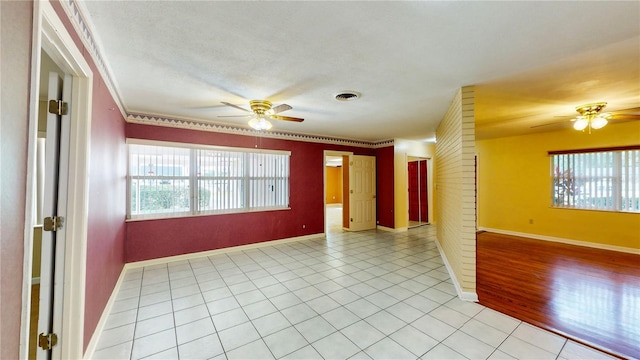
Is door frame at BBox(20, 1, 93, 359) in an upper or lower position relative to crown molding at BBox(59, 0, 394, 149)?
lower

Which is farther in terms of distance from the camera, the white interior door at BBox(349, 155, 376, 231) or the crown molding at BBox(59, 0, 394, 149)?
the white interior door at BBox(349, 155, 376, 231)

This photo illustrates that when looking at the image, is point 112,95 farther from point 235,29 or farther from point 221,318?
point 221,318

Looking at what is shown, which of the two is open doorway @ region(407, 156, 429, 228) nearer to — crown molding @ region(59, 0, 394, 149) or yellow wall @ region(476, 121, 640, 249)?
yellow wall @ region(476, 121, 640, 249)

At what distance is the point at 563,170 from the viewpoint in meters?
5.38

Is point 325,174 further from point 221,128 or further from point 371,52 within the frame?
point 371,52

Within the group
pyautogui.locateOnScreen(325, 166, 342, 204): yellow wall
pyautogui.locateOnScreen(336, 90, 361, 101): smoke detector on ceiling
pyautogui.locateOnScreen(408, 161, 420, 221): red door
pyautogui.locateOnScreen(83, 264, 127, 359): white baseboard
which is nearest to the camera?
pyautogui.locateOnScreen(83, 264, 127, 359): white baseboard

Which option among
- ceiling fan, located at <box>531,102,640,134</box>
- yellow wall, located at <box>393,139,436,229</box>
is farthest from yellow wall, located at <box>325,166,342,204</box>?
ceiling fan, located at <box>531,102,640,134</box>

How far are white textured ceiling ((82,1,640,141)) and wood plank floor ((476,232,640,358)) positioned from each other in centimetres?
247

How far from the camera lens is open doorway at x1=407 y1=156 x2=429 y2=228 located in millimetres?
7535

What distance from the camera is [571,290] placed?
3.03 metres

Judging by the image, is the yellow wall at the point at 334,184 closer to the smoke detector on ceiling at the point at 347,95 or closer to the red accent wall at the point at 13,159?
the smoke detector on ceiling at the point at 347,95

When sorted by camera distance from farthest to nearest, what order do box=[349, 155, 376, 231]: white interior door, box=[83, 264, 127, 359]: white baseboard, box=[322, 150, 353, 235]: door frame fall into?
box=[349, 155, 376, 231]: white interior door < box=[322, 150, 353, 235]: door frame < box=[83, 264, 127, 359]: white baseboard

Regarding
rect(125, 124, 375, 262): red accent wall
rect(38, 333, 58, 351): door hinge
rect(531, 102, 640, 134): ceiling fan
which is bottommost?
rect(38, 333, 58, 351): door hinge

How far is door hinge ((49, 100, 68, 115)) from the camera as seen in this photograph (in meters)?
1.67
